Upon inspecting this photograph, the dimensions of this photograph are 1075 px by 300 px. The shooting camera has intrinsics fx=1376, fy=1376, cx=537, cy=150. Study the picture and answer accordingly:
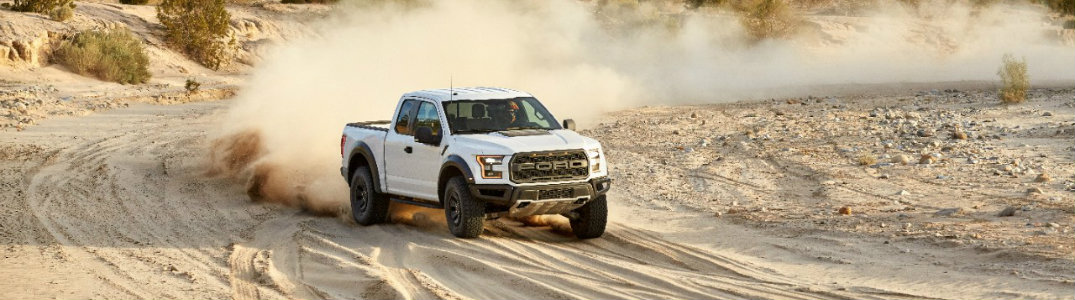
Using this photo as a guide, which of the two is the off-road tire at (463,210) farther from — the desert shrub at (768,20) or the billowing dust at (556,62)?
the desert shrub at (768,20)

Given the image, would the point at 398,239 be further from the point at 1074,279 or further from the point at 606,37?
the point at 606,37

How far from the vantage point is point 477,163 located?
13.2 metres

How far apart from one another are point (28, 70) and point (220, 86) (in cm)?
515

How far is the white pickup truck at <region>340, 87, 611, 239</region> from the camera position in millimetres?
13102

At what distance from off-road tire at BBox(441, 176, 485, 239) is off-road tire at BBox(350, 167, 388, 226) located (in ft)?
4.52

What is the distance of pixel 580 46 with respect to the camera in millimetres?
43219

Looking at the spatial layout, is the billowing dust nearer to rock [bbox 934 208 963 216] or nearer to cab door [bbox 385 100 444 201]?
cab door [bbox 385 100 444 201]

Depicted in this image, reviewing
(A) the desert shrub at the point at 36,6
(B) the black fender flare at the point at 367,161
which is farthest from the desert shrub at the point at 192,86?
(B) the black fender flare at the point at 367,161

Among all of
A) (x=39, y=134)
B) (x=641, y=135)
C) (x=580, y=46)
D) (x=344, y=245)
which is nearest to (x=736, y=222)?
(x=344, y=245)

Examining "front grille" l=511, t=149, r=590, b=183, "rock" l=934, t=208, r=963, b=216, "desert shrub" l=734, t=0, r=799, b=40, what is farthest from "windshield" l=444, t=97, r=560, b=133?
"desert shrub" l=734, t=0, r=799, b=40

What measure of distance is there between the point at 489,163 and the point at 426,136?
3.08 ft

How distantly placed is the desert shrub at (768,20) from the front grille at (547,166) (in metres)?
36.1

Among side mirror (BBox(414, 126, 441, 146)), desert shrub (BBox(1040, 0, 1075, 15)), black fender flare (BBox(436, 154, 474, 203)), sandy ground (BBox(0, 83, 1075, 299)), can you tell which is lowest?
sandy ground (BBox(0, 83, 1075, 299))

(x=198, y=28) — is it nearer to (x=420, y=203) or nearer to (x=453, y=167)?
(x=420, y=203)
